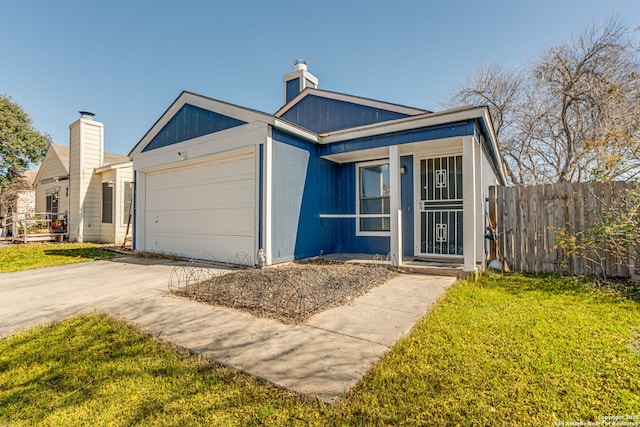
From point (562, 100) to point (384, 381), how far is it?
736 inches

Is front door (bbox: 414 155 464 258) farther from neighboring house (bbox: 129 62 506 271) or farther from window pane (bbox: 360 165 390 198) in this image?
window pane (bbox: 360 165 390 198)

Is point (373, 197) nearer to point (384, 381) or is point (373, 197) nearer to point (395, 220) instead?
point (395, 220)

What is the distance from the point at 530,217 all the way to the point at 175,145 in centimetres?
876

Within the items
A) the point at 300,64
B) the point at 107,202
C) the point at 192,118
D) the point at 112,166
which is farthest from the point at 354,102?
the point at 107,202

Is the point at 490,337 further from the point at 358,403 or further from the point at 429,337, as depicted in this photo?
the point at 358,403

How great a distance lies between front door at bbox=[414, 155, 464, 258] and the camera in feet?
21.6

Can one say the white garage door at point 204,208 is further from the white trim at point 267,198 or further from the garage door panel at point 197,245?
the white trim at point 267,198

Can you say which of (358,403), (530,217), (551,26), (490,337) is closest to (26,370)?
(358,403)

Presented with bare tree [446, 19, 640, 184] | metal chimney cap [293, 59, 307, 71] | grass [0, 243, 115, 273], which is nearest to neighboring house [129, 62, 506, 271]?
grass [0, 243, 115, 273]

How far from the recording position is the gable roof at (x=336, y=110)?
909cm

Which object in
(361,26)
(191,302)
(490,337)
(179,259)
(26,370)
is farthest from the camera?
(361,26)

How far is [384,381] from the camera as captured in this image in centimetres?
211

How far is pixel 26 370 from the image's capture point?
2.37 metres

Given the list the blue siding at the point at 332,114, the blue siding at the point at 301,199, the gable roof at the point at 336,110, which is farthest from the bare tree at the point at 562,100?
the blue siding at the point at 301,199
